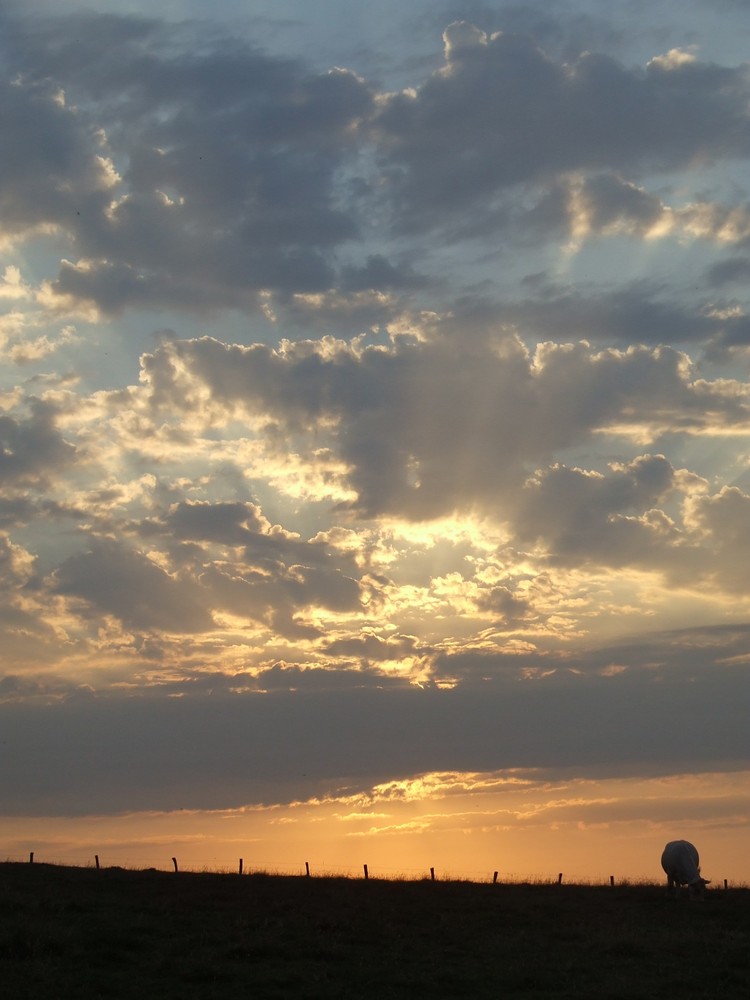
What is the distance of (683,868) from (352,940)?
22.8 m

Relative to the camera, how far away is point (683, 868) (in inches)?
2195

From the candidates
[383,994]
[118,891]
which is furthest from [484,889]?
[383,994]

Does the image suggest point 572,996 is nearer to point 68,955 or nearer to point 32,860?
point 68,955

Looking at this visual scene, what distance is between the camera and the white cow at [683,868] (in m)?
55.5

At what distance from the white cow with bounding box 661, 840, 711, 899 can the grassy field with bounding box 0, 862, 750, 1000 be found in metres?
0.94

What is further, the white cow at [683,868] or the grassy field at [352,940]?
the white cow at [683,868]

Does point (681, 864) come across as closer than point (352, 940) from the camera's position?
No

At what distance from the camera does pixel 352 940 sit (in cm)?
4006

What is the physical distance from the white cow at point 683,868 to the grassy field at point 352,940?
3.08 feet

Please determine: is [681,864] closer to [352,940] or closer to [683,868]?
[683,868]

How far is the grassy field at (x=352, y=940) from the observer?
32844 mm

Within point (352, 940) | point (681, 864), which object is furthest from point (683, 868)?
point (352, 940)

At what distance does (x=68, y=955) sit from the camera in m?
35.2

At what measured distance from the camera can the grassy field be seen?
32844 millimetres
